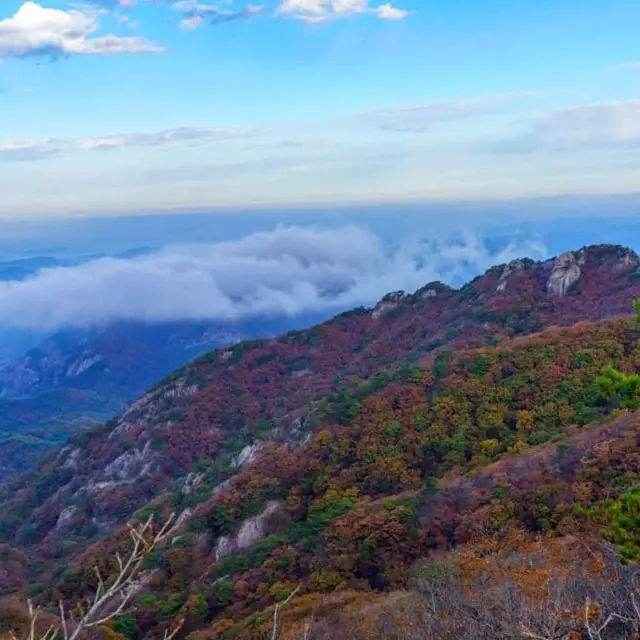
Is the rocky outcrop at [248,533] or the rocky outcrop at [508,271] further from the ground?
the rocky outcrop at [508,271]

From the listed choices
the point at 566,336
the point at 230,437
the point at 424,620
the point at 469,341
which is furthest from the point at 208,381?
the point at 424,620

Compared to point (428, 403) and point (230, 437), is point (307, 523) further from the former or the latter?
point (230, 437)

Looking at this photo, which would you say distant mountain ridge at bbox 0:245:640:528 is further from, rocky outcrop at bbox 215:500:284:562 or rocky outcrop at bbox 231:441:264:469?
rocky outcrop at bbox 215:500:284:562

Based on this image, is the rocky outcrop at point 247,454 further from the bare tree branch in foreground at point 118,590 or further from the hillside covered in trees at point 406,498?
the bare tree branch in foreground at point 118,590

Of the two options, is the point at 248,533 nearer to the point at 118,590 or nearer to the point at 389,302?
the point at 118,590

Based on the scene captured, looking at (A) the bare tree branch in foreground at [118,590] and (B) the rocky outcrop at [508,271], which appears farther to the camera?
(B) the rocky outcrop at [508,271]

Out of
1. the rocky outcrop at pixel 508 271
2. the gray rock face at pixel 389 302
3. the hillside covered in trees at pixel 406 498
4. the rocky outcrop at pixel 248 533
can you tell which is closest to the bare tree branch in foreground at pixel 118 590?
the hillside covered in trees at pixel 406 498
